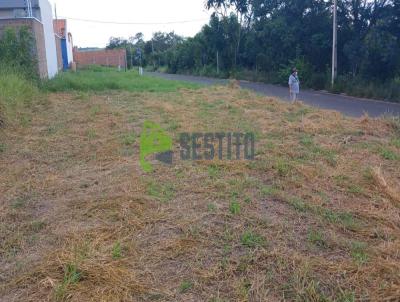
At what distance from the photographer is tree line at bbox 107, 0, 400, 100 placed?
655 inches

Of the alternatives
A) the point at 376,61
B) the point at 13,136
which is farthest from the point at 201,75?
the point at 13,136

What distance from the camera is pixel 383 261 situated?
2967 mm

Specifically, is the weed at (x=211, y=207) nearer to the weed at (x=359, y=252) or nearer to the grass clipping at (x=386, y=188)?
the weed at (x=359, y=252)

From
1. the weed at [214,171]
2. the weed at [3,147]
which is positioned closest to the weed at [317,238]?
the weed at [214,171]

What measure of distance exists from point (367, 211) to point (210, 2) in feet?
110

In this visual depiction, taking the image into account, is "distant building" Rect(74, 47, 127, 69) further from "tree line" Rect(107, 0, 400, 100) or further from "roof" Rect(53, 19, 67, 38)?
"tree line" Rect(107, 0, 400, 100)

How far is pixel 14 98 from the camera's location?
32.4ft

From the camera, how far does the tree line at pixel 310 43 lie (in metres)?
16.6

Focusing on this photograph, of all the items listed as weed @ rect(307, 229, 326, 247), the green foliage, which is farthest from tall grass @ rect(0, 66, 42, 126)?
weed @ rect(307, 229, 326, 247)

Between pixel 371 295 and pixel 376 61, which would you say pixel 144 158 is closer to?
pixel 371 295

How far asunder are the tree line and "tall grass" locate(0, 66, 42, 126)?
46.6ft

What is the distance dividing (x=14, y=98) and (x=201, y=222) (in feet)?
27.0

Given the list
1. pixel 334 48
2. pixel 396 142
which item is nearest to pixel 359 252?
pixel 396 142

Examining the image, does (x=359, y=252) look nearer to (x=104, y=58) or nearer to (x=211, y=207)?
(x=211, y=207)
